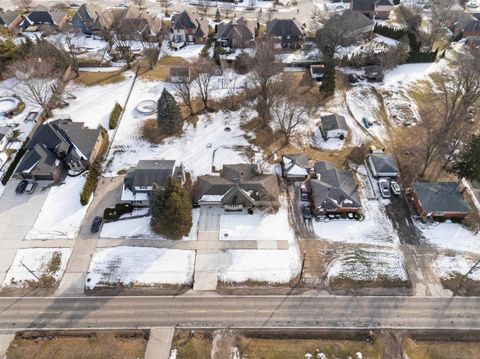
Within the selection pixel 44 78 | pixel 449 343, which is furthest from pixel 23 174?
pixel 449 343

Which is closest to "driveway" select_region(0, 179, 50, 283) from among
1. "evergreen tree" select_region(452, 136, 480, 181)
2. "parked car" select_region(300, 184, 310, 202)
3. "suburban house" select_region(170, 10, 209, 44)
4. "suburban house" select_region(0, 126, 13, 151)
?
"suburban house" select_region(0, 126, 13, 151)

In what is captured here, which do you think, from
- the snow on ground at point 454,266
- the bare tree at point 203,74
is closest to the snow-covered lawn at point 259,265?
the snow on ground at point 454,266

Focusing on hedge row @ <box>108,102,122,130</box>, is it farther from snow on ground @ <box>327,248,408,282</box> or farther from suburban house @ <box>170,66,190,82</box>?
snow on ground @ <box>327,248,408,282</box>

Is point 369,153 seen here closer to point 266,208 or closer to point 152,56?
point 266,208

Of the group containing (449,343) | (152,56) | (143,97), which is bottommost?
(449,343)

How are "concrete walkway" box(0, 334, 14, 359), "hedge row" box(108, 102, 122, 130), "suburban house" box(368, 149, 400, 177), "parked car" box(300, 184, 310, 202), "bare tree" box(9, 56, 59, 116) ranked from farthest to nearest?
"bare tree" box(9, 56, 59, 116) → "hedge row" box(108, 102, 122, 130) → "suburban house" box(368, 149, 400, 177) → "parked car" box(300, 184, 310, 202) → "concrete walkway" box(0, 334, 14, 359)
